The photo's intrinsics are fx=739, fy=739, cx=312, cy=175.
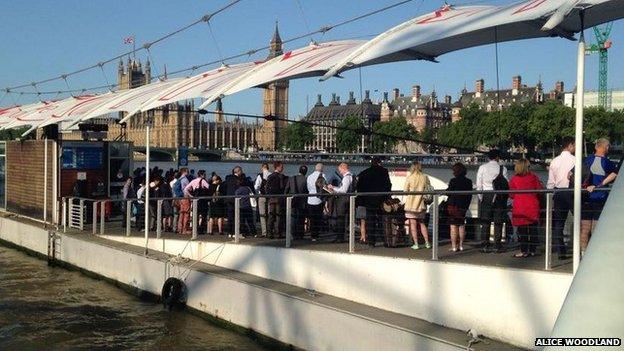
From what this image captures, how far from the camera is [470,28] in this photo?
8570 mm

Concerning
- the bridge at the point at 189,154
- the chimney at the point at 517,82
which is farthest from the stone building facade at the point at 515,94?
the bridge at the point at 189,154

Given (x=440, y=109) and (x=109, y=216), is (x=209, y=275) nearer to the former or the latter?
(x=109, y=216)

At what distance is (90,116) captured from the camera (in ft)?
61.6

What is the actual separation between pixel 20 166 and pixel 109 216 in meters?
4.64

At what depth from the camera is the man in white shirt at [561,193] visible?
8258 mm

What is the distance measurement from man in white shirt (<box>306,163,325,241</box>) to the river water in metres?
2.17

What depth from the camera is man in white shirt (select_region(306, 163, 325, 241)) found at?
41.0ft

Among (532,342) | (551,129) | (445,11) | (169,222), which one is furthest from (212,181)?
(551,129)

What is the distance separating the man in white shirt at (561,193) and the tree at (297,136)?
51606 mm

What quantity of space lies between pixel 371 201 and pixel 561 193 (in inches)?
145

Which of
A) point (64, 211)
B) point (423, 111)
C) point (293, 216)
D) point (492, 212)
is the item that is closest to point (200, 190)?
point (293, 216)

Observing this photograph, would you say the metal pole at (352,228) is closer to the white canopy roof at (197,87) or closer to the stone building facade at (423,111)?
the white canopy roof at (197,87)

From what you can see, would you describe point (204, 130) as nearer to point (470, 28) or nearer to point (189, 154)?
point (189, 154)

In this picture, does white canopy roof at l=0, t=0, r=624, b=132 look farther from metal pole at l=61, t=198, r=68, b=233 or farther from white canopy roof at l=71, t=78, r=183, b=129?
metal pole at l=61, t=198, r=68, b=233
